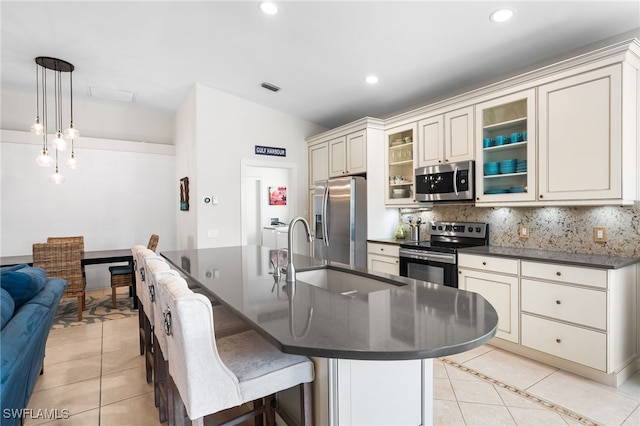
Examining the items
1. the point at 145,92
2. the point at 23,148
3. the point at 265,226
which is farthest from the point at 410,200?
the point at 23,148

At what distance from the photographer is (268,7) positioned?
9.26 ft

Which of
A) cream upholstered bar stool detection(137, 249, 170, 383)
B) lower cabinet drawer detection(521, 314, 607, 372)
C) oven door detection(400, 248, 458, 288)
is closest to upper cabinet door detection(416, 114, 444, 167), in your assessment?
oven door detection(400, 248, 458, 288)

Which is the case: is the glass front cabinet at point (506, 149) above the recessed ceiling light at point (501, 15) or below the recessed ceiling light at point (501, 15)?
below

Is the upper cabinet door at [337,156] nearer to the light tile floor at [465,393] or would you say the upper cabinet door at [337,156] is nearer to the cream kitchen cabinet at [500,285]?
the cream kitchen cabinet at [500,285]

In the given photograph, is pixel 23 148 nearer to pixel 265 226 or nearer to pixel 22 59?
pixel 22 59

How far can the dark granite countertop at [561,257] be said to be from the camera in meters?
2.41

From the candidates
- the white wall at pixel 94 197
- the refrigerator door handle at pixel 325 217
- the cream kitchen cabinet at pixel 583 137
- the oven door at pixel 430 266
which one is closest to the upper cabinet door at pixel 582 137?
the cream kitchen cabinet at pixel 583 137

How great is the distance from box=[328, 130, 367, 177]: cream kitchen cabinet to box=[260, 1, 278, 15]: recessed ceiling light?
1975 millimetres

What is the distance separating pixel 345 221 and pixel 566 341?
2568 mm

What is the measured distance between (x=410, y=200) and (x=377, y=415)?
3151 mm

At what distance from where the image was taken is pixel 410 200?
13.8 ft

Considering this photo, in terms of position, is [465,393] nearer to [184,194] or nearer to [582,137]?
[582,137]

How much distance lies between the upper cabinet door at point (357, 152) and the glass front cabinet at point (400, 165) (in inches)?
13.3

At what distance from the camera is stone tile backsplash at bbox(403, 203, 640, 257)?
2.68 meters
